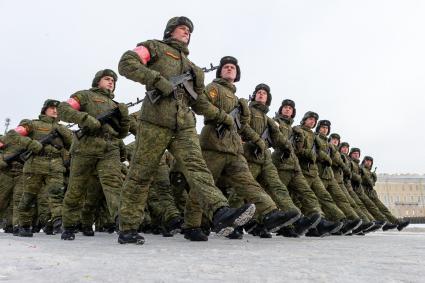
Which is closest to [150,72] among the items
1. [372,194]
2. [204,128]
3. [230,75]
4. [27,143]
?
[204,128]

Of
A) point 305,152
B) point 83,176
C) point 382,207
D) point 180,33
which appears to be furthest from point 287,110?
point 382,207

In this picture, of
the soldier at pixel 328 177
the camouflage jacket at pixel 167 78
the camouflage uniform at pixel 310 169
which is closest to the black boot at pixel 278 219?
the camouflage jacket at pixel 167 78

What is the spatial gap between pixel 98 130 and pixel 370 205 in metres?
8.53

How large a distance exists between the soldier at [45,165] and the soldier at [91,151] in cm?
153

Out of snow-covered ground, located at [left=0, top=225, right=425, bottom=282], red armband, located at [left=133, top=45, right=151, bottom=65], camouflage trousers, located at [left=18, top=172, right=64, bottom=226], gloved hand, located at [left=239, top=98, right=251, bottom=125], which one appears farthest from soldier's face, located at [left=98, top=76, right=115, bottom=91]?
snow-covered ground, located at [left=0, top=225, right=425, bottom=282]

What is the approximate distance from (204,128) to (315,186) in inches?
127

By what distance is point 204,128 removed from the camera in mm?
4844

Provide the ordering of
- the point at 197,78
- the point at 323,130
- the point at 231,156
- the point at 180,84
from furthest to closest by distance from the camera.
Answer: the point at 323,130 → the point at 231,156 → the point at 197,78 → the point at 180,84

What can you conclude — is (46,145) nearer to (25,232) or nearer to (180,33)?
(25,232)

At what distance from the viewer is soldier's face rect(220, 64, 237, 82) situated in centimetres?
514

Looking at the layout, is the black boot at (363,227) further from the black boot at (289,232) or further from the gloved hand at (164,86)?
the gloved hand at (164,86)

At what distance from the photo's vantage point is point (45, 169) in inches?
247

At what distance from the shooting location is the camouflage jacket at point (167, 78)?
361cm

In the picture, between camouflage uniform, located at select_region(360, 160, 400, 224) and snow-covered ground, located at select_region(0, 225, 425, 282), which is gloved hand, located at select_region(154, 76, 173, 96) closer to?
snow-covered ground, located at select_region(0, 225, 425, 282)
